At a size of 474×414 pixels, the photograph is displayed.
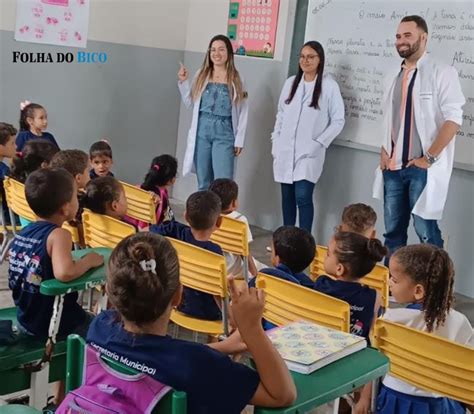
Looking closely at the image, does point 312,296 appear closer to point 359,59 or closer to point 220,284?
point 220,284

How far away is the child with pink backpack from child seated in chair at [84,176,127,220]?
1.66 meters

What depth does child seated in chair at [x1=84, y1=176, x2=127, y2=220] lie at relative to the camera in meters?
2.96

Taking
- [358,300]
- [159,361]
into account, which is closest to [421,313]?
[358,300]

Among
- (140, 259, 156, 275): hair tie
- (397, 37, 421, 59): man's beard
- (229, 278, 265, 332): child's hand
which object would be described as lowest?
(229, 278, 265, 332): child's hand

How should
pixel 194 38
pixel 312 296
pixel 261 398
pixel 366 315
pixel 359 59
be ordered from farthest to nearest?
pixel 194 38
pixel 359 59
pixel 366 315
pixel 312 296
pixel 261 398

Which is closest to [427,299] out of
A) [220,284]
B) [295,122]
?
[220,284]

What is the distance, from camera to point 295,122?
477cm

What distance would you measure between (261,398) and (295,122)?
145 inches

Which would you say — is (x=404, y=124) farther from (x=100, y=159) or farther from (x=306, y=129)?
(x=100, y=159)

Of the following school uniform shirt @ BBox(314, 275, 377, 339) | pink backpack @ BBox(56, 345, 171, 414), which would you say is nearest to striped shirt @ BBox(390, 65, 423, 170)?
school uniform shirt @ BBox(314, 275, 377, 339)

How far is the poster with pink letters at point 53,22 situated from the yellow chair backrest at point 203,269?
3361mm

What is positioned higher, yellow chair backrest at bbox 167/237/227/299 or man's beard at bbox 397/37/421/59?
man's beard at bbox 397/37/421/59

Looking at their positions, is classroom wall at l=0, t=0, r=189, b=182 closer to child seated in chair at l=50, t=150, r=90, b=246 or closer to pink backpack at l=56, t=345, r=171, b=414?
child seated in chair at l=50, t=150, r=90, b=246

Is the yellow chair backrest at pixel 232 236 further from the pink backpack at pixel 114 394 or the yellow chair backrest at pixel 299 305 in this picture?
the pink backpack at pixel 114 394
